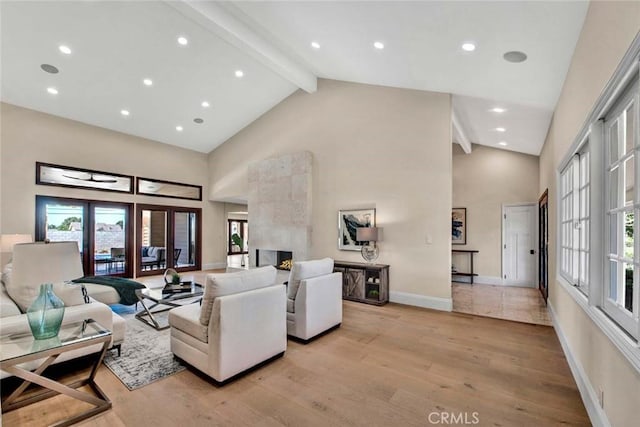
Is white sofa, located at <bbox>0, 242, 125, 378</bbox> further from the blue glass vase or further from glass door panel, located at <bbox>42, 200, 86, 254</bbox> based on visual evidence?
glass door panel, located at <bbox>42, 200, 86, 254</bbox>

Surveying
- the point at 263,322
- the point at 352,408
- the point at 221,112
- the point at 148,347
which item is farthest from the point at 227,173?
the point at 352,408

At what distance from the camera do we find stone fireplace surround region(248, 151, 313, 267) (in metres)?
6.72

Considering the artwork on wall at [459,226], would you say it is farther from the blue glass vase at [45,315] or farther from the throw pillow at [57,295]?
the blue glass vase at [45,315]

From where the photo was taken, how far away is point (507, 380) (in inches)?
106

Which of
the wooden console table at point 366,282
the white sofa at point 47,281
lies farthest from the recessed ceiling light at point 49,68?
the wooden console table at point 366,282

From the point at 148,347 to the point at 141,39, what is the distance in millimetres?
4777

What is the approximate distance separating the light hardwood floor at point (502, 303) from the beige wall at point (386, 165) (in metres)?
0.69

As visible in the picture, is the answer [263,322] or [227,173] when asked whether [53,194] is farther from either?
[263,322]

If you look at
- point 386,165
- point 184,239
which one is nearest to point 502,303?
point 386,165

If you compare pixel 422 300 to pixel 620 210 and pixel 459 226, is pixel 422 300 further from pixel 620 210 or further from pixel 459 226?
pixel 620 210

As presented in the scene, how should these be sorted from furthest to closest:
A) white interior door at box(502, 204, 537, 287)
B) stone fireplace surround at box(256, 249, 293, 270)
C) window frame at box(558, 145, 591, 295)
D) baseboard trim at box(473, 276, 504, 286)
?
stone fireplace surround at box(256, 249, 293, 270)
baseboard trim at box(473, 276, 504, 286)
white interior door at box(502, 204, 537, 287)
window frame at box(558, 145, 591, 295)

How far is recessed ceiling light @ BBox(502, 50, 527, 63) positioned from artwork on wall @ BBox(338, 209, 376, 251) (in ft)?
10.6

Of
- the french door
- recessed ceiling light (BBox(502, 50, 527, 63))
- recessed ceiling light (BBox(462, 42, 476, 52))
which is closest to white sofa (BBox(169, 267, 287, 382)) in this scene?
recessed ceiling light (BBox(462, 42, 476, 52))

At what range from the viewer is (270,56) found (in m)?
5.44
